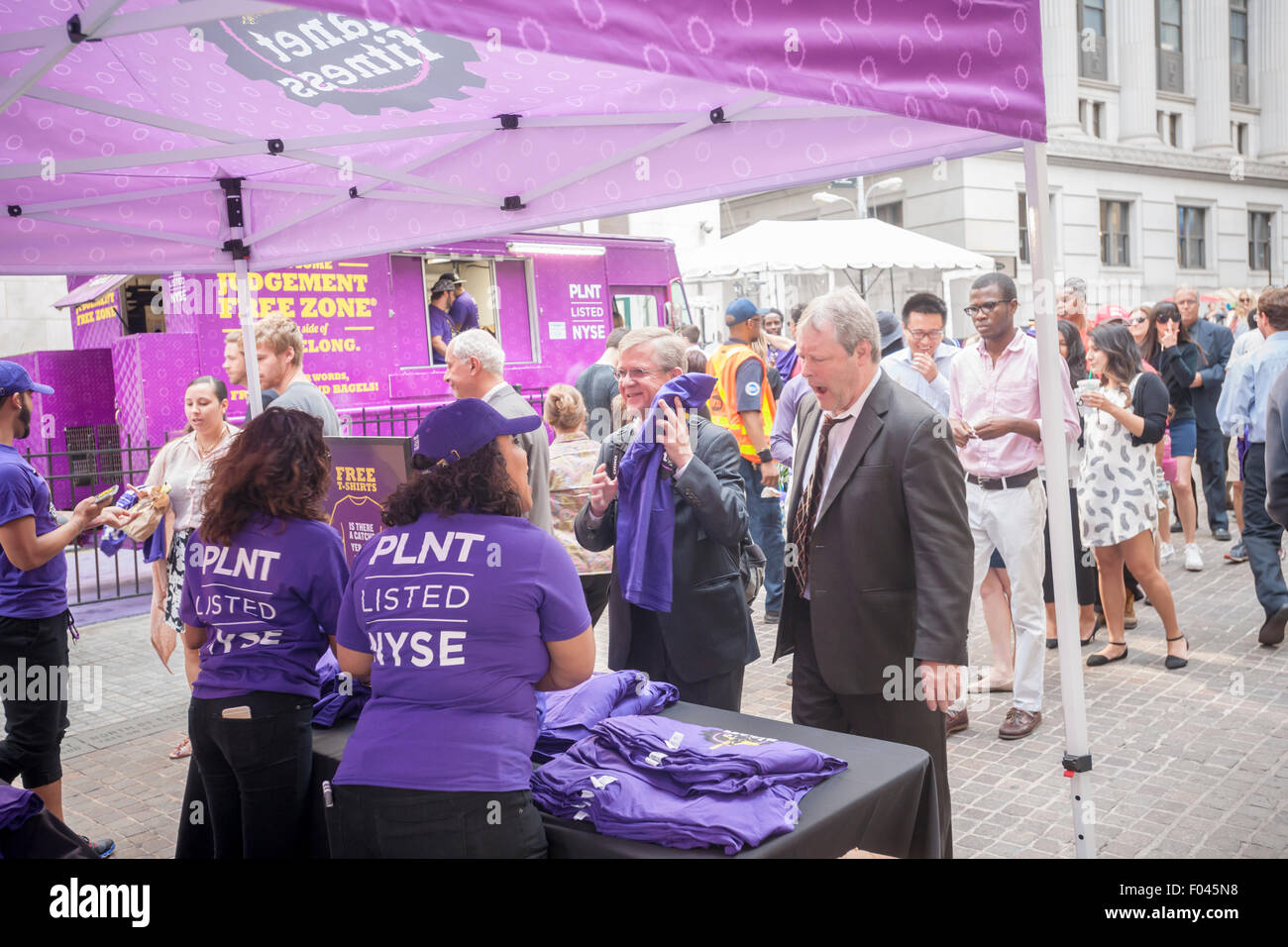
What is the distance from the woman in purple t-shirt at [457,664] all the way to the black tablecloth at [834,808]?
8.9 inches

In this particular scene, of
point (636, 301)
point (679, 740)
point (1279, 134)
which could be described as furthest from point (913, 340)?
point (1279, 134)

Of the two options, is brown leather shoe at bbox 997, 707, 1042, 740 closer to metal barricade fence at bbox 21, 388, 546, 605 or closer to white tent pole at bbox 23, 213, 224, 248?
white tent pole at bbox 23, 213, 224, 248

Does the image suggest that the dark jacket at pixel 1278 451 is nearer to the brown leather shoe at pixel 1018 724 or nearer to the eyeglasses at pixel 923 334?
the brown leather shoe at pixel 1018 724

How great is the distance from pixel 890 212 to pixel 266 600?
104 feet

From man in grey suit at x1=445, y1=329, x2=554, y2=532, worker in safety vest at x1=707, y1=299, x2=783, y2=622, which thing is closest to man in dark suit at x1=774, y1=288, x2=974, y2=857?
man in grey suit at x1=445, y1=329, x2=554, y2=532

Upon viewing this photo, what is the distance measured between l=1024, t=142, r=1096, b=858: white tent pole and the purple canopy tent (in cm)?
1

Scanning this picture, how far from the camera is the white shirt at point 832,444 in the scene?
11.3ft

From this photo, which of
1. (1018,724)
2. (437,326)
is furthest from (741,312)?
(437,326)

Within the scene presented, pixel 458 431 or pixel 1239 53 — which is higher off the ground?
pixel 1239 53

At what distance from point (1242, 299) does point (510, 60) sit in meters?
11.0

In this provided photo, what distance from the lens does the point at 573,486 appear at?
5301 mm

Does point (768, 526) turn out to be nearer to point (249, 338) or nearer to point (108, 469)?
point (249, 338)

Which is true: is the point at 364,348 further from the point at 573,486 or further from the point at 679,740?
the point at 679,740

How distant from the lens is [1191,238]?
35.2 meters
